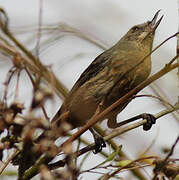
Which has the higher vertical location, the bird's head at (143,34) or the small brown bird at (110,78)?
the bird's head at (143,34)

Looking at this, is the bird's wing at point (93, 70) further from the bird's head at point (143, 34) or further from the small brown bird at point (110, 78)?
the bird's head at point (143, 34)

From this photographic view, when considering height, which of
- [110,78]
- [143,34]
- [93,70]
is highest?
[143,34]

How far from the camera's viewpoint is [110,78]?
343 centimetres

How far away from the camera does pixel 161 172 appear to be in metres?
1.32

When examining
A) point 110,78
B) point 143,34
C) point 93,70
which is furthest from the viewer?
point 143,34

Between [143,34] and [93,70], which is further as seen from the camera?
[143,34]

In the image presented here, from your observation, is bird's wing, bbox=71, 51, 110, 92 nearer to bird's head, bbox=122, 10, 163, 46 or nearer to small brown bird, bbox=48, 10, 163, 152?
small brown bird, bbox=48, 10, 163, 152

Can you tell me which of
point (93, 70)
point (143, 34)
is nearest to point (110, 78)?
point (93, 70)

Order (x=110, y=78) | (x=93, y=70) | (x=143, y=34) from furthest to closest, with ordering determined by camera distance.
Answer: (x=143, y=34)
(x=93, y=70)
(x=110, y=78)

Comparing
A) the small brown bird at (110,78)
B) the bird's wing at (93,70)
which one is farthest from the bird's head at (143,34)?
the bird's wing at (93,70)

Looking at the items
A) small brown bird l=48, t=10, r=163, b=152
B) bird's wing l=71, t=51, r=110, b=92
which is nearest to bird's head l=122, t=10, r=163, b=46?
small brown bird l=48, t=10, r=163, b=152

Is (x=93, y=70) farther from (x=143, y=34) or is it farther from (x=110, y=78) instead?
(x=143, y=34)

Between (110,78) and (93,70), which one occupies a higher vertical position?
(93,70)

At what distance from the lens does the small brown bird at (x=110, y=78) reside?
305 cm
